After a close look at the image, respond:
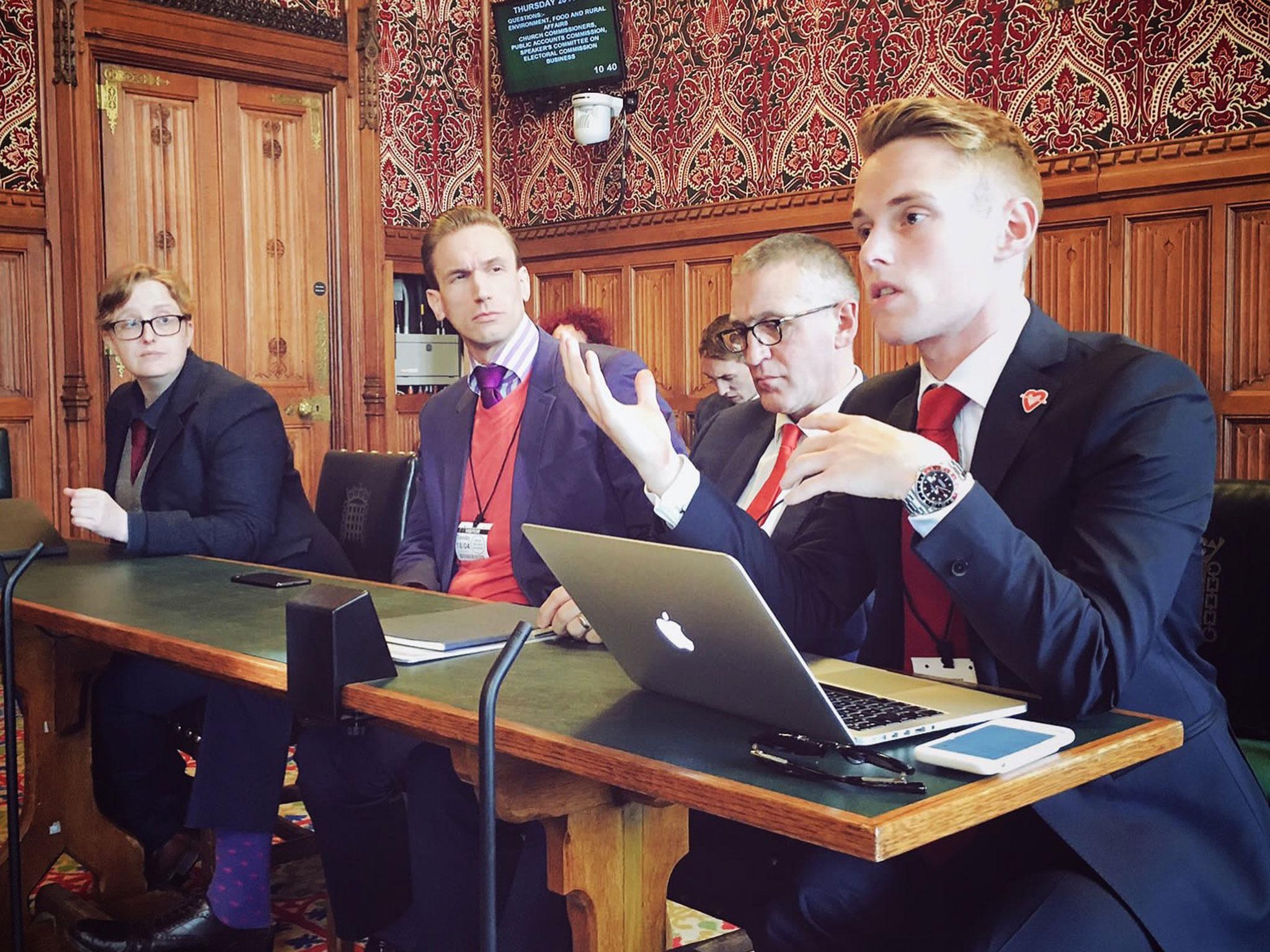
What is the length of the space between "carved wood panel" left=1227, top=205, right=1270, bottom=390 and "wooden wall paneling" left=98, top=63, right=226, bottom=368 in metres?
4.19

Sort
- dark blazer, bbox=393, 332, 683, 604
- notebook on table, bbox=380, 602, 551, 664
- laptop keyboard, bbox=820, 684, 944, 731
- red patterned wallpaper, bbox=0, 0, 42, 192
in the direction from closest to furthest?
laptop keyboard, bbox=820, 684, 944, 731 → notebook on table, bbox=380, 602, 551, 664 → dark blazer, bbox=393, 332, 683, 604 → red patterned wallpaper, bbox=0, 0, 42, 192

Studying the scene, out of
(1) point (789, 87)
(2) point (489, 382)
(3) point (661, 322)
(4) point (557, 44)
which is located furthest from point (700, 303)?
(2) point (489, 382)

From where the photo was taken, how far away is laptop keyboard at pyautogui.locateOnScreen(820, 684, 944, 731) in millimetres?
1190

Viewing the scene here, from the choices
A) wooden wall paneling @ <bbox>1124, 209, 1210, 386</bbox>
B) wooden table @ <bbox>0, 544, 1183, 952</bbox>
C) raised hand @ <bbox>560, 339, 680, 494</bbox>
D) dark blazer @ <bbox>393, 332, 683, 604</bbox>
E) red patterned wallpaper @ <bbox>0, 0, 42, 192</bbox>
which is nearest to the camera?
wooden table @ <bbox>0, 544, 1183, 952</bbox>

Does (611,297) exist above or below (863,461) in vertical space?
above

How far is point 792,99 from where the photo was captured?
5559mm

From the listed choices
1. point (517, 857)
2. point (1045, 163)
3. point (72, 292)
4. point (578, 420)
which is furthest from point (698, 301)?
point (517, 857)

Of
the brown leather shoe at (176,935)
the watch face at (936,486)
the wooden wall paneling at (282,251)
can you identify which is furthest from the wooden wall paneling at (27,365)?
the watch face at (936,486)

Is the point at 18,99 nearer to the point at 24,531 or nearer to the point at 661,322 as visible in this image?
the point at 661,322

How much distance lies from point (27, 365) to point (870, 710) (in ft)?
16.7

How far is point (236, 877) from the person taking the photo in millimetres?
2301

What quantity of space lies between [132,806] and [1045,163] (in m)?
3.80

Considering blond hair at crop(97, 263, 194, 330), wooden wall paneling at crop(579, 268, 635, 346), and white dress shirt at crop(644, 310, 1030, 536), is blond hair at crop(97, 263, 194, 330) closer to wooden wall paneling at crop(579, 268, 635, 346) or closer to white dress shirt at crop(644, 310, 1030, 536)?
white dress shirt at crop(644, 310, 1030, 536)

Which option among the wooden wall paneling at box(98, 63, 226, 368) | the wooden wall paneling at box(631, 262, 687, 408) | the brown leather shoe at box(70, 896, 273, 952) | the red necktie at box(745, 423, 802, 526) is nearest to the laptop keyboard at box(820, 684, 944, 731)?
the red necktie at box(745, 423, 802, 526)
